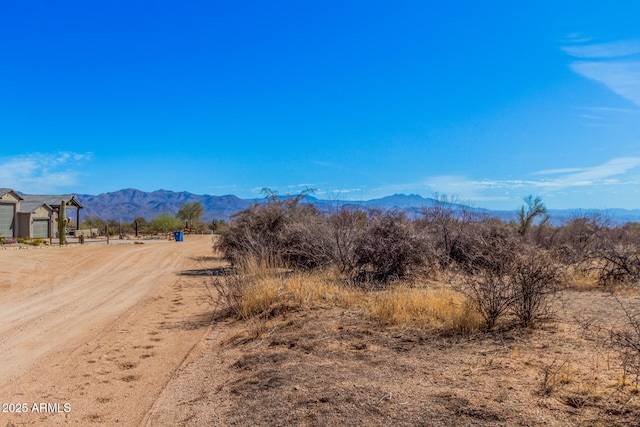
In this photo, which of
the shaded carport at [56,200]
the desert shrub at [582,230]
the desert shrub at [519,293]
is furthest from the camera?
the shaded carport at [56,200]

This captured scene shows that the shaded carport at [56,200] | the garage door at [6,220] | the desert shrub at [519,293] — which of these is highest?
the shaded carport at [56,200]

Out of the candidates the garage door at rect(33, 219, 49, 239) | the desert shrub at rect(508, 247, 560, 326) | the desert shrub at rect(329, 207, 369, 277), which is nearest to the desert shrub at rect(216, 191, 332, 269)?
the desert shrub at rect(329, 207, 369, 277)

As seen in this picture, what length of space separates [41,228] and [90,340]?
43360mm

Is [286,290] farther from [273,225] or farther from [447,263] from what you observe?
[273,225]

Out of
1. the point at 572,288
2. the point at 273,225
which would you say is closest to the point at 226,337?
the point at 572,288

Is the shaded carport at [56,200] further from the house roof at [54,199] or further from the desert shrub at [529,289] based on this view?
the desert shrub at [529,289]

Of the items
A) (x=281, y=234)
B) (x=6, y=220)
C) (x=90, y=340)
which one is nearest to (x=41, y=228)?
(x=6, y=220)

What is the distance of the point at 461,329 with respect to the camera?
6.96 m

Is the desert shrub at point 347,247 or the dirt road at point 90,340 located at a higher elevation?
the desert shrub at point 347,247

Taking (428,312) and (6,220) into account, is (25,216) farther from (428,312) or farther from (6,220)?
(428,312)

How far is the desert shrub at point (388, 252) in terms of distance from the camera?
1207 cm

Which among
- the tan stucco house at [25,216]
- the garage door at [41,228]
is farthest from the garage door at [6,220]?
Result: the garage door at [41,228]

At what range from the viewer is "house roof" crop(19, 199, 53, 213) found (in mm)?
43650

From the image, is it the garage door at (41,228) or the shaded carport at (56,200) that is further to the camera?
the shaded carport at (56,200)
